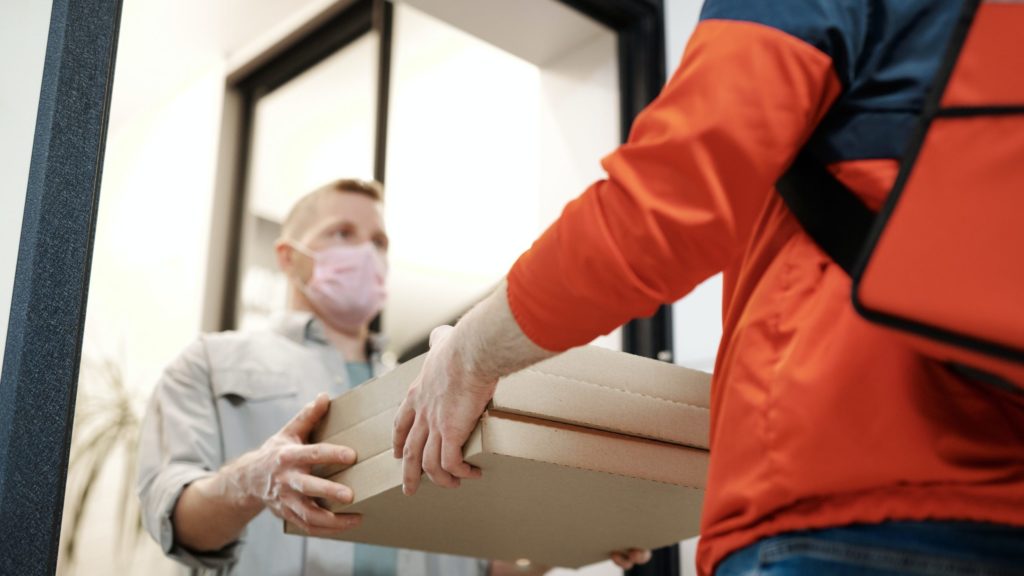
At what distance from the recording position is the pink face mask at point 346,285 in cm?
232

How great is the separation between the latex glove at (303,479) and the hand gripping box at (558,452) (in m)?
0.02

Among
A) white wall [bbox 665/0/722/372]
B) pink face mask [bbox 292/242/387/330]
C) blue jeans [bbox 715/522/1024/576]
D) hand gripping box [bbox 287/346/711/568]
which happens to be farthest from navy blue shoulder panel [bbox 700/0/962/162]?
pink face mask [bbox 292/242/387/330]

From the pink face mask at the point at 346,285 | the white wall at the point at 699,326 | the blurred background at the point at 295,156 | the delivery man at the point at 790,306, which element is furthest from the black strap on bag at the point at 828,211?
the pink face mask at the point at 346,285

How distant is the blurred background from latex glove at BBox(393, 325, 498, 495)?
125 centimetres

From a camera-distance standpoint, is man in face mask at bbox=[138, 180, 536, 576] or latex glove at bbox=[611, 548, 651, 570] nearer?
man in face mask at bbox=[138, 180, 536, 576]

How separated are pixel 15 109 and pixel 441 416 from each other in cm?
68

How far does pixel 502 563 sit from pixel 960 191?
160 cm

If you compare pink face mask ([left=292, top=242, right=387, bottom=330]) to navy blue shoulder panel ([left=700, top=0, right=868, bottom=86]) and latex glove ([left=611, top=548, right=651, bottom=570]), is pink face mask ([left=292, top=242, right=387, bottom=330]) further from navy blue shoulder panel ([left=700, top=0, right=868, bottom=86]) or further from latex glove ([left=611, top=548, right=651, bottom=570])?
navy blue shoulder panel ([left=700, top=0, right=868, bottom=86])

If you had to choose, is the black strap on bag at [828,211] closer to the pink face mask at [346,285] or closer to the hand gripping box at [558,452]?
the hand gripping box at [558,452]

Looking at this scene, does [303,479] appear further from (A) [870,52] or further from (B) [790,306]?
(A) [870,52]

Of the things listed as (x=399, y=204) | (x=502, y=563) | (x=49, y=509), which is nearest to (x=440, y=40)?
(x=399, y=204)

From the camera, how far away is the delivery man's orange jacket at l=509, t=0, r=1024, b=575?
65 centimetres

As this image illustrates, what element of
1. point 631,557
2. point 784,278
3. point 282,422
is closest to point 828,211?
point 784,278

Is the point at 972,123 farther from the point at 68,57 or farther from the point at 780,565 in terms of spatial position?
the point at 68,57
